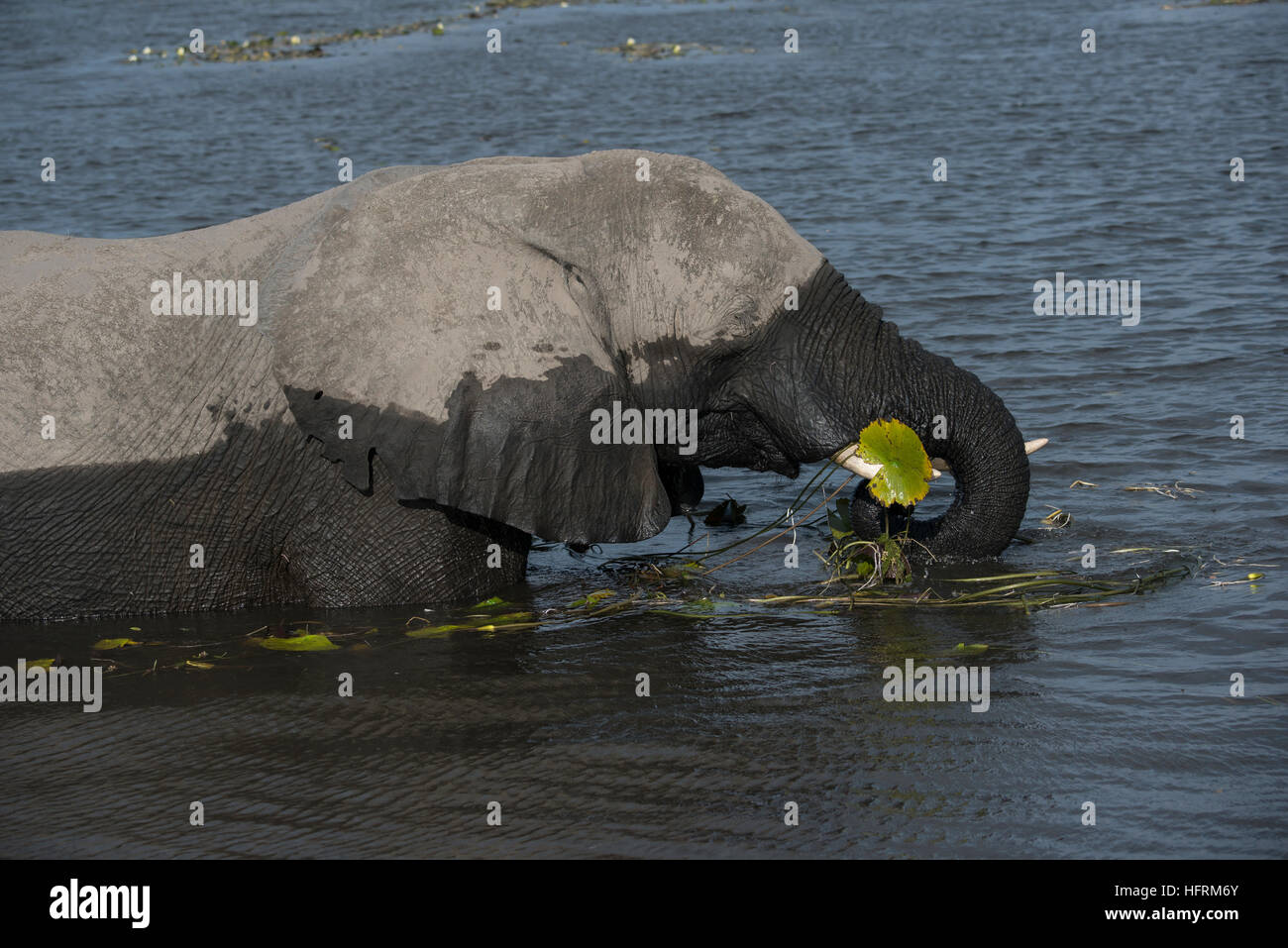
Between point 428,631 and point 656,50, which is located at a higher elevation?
point 656,50

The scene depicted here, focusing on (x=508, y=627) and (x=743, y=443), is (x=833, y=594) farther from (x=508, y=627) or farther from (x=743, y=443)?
(x=508, y=627)

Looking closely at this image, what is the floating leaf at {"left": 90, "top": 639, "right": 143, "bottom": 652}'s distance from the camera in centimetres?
656

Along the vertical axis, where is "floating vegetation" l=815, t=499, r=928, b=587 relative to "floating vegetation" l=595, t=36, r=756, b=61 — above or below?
below

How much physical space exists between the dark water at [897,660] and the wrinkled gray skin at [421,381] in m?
0.44

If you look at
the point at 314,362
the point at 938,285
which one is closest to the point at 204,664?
the point at 314,362

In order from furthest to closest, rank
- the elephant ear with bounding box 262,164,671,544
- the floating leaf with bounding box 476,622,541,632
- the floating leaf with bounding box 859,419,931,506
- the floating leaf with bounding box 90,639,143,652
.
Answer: the floating leaf with bounding box 476,622,541,632, the floating leaf with bounding box 90,639,143,652, the floating leaf with bounding box 859,419,931,506, the elephant ear with bounding box 262,164,671,544

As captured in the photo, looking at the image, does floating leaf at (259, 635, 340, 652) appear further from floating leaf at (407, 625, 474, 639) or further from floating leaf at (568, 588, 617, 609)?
floating leaf at (568, 588, 617, 609)

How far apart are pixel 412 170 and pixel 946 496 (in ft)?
10.8

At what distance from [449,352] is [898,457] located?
180 cm

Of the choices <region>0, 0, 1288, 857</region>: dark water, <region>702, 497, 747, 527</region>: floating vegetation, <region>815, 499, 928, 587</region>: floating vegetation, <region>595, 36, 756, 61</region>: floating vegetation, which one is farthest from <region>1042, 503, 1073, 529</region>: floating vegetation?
<region>595, 36, 756, 61</region>: floating vegetation

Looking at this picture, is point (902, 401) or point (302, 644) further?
point (302, 644)

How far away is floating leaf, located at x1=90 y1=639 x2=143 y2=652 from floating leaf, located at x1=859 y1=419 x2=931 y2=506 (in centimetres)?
314

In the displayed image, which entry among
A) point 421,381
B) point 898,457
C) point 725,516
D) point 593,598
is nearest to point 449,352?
point 421,381

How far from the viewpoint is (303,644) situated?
6.51m
